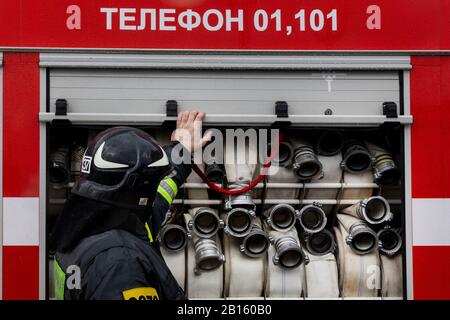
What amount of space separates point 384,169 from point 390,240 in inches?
12.6

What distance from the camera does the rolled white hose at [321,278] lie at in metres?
3.29

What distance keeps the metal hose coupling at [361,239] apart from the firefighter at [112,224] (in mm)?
1019

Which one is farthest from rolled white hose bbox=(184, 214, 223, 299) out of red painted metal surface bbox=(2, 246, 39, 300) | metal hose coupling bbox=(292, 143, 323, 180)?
red painted metal surface bbox=(2, 246, 39, 300)

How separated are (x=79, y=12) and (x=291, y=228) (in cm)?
129

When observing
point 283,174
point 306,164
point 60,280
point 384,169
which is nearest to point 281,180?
point 283,174

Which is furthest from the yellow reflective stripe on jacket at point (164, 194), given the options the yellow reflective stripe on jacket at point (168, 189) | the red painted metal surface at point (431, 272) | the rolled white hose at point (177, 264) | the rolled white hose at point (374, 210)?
the red painted metal surface at point (431, 272)

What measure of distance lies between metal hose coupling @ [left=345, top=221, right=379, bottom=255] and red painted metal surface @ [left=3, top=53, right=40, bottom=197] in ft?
4.47

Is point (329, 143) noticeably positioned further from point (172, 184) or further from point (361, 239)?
point (172, 184)

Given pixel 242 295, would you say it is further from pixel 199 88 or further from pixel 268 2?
pixel 268 2

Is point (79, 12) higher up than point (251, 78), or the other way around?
point (79, 12)

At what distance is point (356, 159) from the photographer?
3344 mm

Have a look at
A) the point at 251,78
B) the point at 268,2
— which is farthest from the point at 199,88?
the point at 268,2

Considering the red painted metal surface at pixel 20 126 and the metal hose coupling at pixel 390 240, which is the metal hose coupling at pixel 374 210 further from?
the red painted metal surface at pixel 20 126

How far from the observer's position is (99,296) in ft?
7.48
